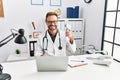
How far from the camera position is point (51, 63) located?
4.35 ft

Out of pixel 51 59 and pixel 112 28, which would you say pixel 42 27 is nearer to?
pixel 112 28

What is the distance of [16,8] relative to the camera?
277cm

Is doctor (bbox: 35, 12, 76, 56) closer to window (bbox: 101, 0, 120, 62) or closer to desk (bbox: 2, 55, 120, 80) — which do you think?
desk (bbox: 2, 55, 120, 80)

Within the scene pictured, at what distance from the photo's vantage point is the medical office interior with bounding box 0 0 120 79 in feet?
7.83

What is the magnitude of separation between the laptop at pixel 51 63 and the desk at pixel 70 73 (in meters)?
0.05

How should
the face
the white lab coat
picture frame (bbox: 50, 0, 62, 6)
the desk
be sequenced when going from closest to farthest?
1. the desk
2. the face
3. the white lab coat
4. picture frame (bbox: 50, 0, 62, 6)

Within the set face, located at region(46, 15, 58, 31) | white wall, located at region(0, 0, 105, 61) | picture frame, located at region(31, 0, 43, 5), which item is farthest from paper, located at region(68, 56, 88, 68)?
picture frame, located at region(31, 0, 43, 5)

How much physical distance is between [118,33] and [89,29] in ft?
2.27

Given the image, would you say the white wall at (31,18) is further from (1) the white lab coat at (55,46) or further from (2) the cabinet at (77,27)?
(1) the white lab coat at (55,46)

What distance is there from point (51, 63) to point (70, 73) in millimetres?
207

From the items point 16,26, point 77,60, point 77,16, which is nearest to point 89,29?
point 77,16

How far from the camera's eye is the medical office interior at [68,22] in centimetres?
239

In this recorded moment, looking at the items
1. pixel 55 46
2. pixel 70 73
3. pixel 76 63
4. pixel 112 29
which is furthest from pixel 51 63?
pixel 112 29

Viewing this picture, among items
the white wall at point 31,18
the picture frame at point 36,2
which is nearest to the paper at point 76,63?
the white wall at point 31,18
